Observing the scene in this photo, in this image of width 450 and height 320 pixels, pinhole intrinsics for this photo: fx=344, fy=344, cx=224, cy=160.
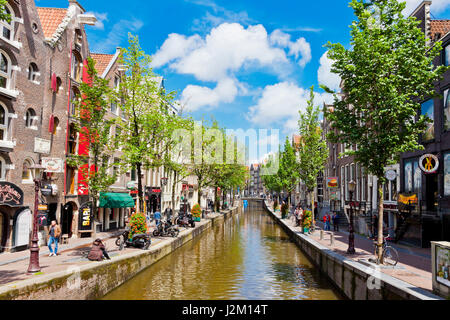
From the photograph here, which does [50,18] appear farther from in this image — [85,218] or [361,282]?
[361,282]

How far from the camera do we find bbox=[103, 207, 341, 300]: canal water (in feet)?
47.2

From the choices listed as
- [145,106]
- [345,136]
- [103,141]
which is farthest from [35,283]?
[145,106]

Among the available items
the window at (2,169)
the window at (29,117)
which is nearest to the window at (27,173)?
the window at (2,169)

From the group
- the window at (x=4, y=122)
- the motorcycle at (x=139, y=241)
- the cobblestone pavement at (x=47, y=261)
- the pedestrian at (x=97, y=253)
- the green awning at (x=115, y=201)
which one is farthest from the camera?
the green awning at (x=115, y=201)

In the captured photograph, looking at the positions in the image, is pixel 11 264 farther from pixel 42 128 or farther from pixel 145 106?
pixel 145 106

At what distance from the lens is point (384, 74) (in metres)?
14.9

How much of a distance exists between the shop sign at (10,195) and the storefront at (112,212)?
8.34m

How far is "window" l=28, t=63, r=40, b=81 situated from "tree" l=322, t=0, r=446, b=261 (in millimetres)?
17362

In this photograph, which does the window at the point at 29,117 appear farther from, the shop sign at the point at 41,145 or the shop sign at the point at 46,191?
the shop sign at the point at 46,191

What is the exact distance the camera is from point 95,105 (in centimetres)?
2077

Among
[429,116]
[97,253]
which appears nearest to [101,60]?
[97,253]

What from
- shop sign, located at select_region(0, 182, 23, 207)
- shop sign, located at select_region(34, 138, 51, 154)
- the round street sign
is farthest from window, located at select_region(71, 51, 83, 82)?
the round street sign

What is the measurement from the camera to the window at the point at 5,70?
18.7 metres

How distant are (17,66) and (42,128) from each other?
4009 millimetres
